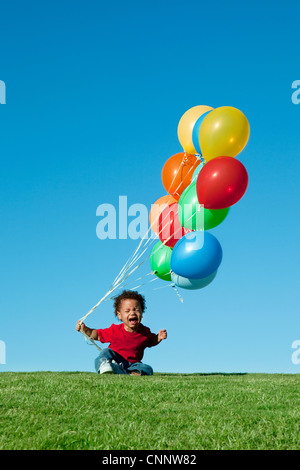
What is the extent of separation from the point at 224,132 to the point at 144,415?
4.17 m

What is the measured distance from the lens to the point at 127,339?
7602mm

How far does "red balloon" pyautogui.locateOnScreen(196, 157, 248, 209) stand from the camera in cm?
682

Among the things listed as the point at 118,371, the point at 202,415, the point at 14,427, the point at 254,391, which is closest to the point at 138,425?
the point at 202,415

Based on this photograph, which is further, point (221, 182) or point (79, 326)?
point (79, 326)

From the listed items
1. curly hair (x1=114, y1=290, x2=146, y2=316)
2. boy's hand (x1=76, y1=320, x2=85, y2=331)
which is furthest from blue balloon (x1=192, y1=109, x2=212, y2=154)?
boy's hand (x1=76, y1=320, x2=85, y2=331)

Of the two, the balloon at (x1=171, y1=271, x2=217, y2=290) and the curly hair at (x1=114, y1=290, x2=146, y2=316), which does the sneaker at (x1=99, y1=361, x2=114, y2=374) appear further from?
the balloon at (x1=171, y1=271, x2=217, y2=290)

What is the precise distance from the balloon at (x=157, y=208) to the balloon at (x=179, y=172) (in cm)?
12

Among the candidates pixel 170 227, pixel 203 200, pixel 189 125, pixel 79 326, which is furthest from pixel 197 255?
pixel 189 125

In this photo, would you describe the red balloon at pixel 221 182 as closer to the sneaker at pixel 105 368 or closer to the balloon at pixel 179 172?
the balloon at pixel 179 172

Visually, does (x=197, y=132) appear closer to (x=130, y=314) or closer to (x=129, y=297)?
(x=129, y=297)

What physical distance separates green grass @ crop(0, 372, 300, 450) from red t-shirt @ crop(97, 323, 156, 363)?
1.43 m

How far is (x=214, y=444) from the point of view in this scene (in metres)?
3.66

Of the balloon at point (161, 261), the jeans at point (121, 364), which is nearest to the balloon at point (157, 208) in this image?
the balloon at point (161, 261)

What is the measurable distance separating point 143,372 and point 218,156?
3.40 meters
